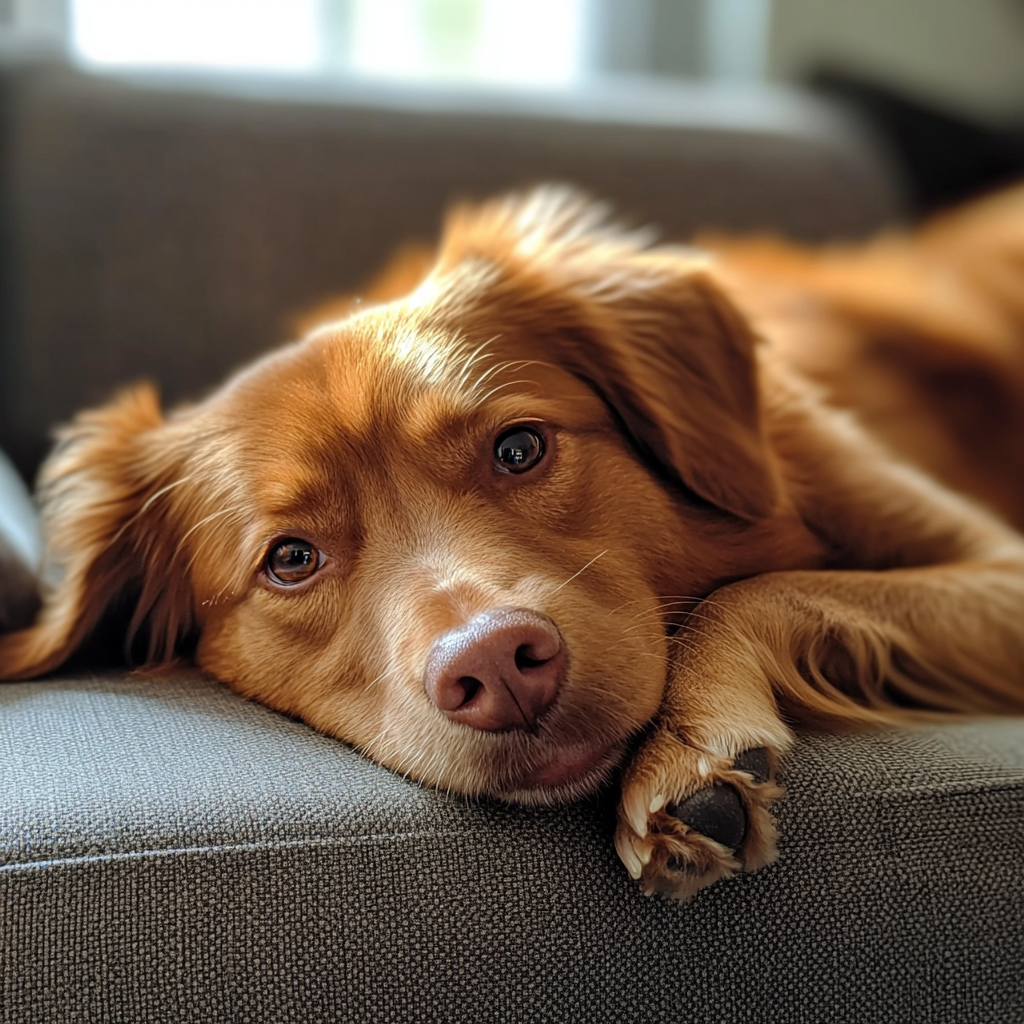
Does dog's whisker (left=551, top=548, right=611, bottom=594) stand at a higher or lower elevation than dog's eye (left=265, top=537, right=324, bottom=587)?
higher

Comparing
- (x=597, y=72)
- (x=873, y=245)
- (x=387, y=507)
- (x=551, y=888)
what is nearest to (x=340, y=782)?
(x=551, y=888)

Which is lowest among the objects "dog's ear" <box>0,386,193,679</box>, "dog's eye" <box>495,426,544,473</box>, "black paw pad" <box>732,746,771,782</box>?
"dog's ear" <box>0,386,193,679</box>

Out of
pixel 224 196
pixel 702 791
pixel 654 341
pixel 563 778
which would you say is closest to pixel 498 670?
pixel 563 778

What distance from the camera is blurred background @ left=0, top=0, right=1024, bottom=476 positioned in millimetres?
2828

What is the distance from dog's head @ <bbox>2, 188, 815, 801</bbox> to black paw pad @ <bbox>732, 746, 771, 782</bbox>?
159 mm

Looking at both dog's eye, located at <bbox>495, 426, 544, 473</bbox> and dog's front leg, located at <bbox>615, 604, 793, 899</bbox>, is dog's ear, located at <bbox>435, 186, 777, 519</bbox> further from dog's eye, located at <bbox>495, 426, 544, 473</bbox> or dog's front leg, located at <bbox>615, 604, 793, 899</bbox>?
dog's front leg, located at <bbox>615, 604, 793, 899</bbox>

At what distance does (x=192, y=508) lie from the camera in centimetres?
180

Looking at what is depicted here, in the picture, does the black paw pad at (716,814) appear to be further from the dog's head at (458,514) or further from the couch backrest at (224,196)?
the couch backrest at (224,196)

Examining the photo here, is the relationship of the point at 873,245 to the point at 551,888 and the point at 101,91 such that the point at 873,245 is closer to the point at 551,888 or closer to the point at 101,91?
the point at 101,91

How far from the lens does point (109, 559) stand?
1883mm

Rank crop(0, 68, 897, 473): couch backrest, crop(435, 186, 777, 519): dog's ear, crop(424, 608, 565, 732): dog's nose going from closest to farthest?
1. crop(424, 608, 565, 732): dog's nose
2. crop(435, 186, 777, 519): dog's ear
3. crop(0, 68, 897, 473): couch backrest

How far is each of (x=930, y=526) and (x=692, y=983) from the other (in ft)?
3.30

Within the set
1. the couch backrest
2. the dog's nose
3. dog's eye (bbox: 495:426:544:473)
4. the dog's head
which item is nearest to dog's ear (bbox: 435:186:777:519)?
the dog's head

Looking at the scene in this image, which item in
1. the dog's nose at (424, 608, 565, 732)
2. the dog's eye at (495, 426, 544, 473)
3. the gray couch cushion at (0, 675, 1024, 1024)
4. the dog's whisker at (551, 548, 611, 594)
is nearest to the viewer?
the gray couch cushion at (0, 675, 1024, 1024)
